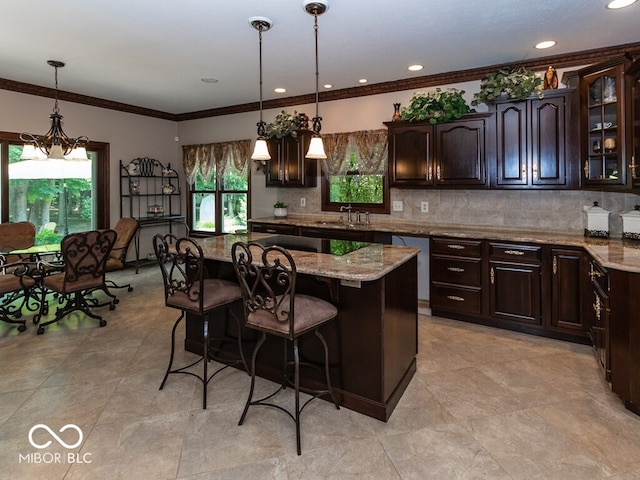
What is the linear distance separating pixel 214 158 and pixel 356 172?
107 inches

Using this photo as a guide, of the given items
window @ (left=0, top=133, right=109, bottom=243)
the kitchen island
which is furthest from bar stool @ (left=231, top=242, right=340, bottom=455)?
window @ (left=0, top=133, right=109, bottom=243)

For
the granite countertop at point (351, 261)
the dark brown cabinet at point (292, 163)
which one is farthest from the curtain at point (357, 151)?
the granite countertop at point (351, 261)

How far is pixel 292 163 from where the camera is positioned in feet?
17.5

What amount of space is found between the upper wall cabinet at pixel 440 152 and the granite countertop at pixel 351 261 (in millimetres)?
1723

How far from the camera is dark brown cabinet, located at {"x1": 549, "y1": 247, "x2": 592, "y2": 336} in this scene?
133 inches

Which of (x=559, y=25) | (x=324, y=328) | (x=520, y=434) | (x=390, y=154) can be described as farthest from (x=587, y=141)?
(x=324, y=328)

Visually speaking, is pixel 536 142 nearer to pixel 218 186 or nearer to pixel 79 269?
pixel 79 269

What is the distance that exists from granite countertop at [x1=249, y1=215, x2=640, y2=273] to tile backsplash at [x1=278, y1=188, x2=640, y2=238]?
9 centimetres

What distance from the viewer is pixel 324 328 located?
2555 millimetres

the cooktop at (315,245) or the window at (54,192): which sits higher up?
the window at (54,192)

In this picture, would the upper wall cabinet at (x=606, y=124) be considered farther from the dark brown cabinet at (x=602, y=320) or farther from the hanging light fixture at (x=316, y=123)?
the hanging light fixture at (x=316, y=123)

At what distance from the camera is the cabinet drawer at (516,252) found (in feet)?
11.8

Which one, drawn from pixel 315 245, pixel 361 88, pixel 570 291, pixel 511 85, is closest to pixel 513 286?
pixel 570 291

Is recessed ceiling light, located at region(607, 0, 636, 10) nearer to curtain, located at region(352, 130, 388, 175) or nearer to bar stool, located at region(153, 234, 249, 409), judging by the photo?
curtain, located at region(352, 130, 388, 175)
